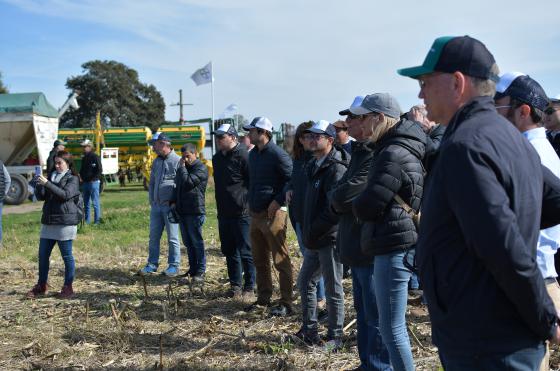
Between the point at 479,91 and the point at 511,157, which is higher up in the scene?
the point at 479,91

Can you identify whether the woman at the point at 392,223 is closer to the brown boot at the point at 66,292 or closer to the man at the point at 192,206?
the man at the point at 192,206

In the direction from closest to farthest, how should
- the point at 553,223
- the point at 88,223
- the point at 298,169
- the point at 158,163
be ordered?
the point at 553,223 < the point at 298,169 < the point at 158,163 < the point at 88,223

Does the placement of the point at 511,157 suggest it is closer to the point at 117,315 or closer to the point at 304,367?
the point at 304,367

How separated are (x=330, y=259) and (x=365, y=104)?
5.32 feet

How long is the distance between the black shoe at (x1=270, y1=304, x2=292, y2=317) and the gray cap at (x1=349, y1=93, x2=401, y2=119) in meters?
3.12

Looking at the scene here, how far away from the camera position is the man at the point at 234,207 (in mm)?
7477

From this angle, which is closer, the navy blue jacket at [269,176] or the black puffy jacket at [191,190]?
the navy blue jacket at [269,176]

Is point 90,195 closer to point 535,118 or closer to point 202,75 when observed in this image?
point 535,118

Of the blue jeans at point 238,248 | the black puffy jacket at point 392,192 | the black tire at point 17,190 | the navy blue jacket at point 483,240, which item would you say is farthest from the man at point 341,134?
the black tire at point 17,190

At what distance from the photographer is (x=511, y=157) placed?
203 cm

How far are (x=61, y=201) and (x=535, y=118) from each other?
236 inches

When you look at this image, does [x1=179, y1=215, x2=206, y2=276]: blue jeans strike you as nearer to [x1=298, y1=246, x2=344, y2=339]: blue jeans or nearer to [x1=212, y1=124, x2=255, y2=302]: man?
[x1=212, y1=124, x2=255, y2=302]: man

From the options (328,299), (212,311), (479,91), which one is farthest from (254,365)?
(479,91)

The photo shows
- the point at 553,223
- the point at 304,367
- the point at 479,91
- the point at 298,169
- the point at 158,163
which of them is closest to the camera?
the point at 479,91
